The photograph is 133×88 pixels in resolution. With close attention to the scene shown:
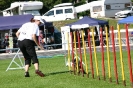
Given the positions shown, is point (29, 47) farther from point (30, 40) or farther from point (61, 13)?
point (61, 13)

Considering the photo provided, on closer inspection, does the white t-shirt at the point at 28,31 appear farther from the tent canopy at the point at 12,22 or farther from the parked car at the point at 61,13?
the parked car at the point at 61,13

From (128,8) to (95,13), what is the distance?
3.54 meters

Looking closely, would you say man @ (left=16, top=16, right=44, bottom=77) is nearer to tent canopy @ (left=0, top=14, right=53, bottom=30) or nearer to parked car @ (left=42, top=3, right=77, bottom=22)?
tent canopy @ (left=0, top=14, right=53, bottom=30)

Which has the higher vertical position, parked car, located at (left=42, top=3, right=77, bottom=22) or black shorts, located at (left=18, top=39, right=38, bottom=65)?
parked car, located at (left=42, top=3, right=77, bottom=22)

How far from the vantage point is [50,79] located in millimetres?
11555

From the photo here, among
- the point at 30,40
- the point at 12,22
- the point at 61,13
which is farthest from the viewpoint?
the point at 61,13

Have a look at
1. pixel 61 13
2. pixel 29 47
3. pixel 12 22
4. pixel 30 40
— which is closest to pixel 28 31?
pixel 30 40

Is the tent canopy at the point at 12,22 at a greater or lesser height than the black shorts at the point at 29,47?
greater

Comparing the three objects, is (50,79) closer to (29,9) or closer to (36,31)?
(36,31)

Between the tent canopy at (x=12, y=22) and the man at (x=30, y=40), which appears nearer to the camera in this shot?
the man at (x=30, y=40)

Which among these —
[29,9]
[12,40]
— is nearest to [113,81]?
[12,40]

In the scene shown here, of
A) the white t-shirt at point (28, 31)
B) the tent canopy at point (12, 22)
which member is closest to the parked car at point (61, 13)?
the tent canopy at point (12, 22)

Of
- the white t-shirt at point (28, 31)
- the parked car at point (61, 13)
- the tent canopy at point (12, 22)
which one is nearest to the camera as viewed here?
the white t-shirt at point (28, 31)

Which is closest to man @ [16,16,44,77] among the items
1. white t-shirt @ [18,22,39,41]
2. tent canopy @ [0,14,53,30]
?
white t-shirt @ [18,22,39,41]
